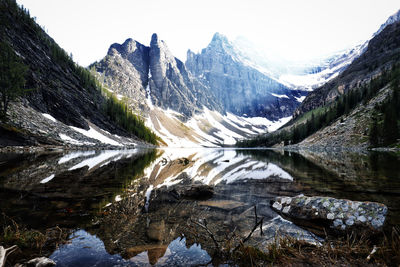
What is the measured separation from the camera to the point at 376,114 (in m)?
76.4

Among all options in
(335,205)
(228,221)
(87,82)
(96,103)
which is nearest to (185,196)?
(228,221)

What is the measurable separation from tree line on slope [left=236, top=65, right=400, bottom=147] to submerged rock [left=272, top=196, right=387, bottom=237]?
73.0m

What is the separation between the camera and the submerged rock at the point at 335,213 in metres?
6.46

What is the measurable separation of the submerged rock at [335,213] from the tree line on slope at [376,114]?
73.0m

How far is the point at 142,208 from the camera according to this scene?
8.96 metres

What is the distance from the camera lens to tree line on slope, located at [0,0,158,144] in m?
52.5

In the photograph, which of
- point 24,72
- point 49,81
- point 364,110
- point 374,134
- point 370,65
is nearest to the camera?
point 24,72

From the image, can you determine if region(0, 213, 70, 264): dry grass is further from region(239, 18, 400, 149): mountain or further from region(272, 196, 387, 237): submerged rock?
region(239, 18, 400, 149): mountain

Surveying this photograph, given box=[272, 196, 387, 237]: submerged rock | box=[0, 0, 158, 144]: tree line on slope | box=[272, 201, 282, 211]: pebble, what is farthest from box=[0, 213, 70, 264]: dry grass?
box=[0, 0, 158, 144]: tree line on slope

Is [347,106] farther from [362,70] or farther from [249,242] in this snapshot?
[249,242]

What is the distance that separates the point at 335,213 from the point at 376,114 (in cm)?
9477

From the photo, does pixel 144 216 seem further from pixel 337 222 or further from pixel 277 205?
pixel 337 222

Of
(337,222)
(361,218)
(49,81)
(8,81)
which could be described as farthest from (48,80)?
(361,218)

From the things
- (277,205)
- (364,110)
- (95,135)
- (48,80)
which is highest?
Result: (48,80)
